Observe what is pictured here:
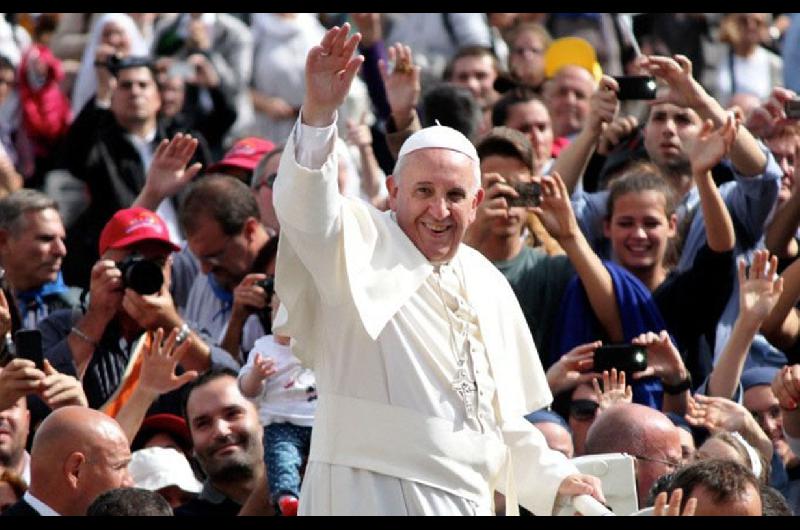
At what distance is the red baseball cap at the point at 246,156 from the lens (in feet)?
40.0

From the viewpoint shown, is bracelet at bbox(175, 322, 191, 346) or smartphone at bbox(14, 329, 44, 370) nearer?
smartphone at bbox(14, 329, 44, 370)

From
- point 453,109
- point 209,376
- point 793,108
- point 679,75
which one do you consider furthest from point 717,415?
point 453,109

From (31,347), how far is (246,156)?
3.12m

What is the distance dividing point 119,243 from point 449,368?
11.6 ft

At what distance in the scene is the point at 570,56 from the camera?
1422cm

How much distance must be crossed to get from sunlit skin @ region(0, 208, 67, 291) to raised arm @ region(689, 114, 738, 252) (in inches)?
121

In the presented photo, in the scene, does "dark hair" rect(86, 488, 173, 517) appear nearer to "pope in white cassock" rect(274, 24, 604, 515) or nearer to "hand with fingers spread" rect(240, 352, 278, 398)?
"pope in white cassock" rect(274, 24, 604, 515)

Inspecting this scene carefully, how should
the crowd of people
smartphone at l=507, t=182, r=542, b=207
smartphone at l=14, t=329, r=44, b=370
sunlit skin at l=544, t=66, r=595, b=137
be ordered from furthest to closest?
sunlit skin at l=544, t=66, r=595, b=137 → smartphone at l=507, t=182, r=542, b=207 → smartphone at l=14, t=329, r=44, b=370 → the crowd of people

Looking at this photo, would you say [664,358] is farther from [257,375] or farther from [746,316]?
[257,375]

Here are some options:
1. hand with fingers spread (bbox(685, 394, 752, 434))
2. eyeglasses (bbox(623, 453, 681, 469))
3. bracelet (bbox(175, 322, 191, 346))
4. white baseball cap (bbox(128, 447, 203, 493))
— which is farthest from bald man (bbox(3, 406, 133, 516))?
hand with fingers spread (bbox(685, 394, 752, 434))

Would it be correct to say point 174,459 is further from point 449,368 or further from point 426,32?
point 426,32

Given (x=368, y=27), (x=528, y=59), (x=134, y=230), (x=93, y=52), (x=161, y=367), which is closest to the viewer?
(x=161, y=367)

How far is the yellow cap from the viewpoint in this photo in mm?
14086
